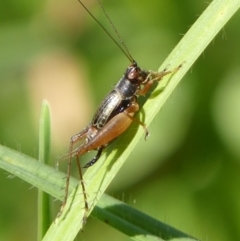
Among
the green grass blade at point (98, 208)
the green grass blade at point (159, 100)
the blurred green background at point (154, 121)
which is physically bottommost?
the green grass blade at point (98, 208)

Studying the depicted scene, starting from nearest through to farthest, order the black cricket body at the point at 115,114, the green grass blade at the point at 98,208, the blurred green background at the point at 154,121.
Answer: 1. the green grass blade at the point at 98,208
2. the black cricket body at the point at 115,114
3. the blurred green background at the point at 154,121

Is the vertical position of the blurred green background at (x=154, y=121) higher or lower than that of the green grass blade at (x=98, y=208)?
higher

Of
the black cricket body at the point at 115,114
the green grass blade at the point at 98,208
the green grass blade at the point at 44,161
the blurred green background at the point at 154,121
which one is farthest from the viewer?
the blurred green background at the point at 154,121

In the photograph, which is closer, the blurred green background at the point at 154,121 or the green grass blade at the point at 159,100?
the green grass blade at the point at 159,100

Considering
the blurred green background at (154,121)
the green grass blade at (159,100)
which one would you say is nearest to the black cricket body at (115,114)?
the green grass blade at (159,100)

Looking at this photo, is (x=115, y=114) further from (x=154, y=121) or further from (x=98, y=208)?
(x=98, y=208)

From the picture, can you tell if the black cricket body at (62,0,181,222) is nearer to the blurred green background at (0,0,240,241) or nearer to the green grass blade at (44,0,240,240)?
the green grass blade at (44,0,240,240)

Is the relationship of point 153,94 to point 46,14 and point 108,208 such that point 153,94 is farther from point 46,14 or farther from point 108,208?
point 46,14

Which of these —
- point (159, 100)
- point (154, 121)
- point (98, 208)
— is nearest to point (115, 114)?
point (154, 121)

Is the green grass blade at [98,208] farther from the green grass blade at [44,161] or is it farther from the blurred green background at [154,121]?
the blurred green background at [154,121]
